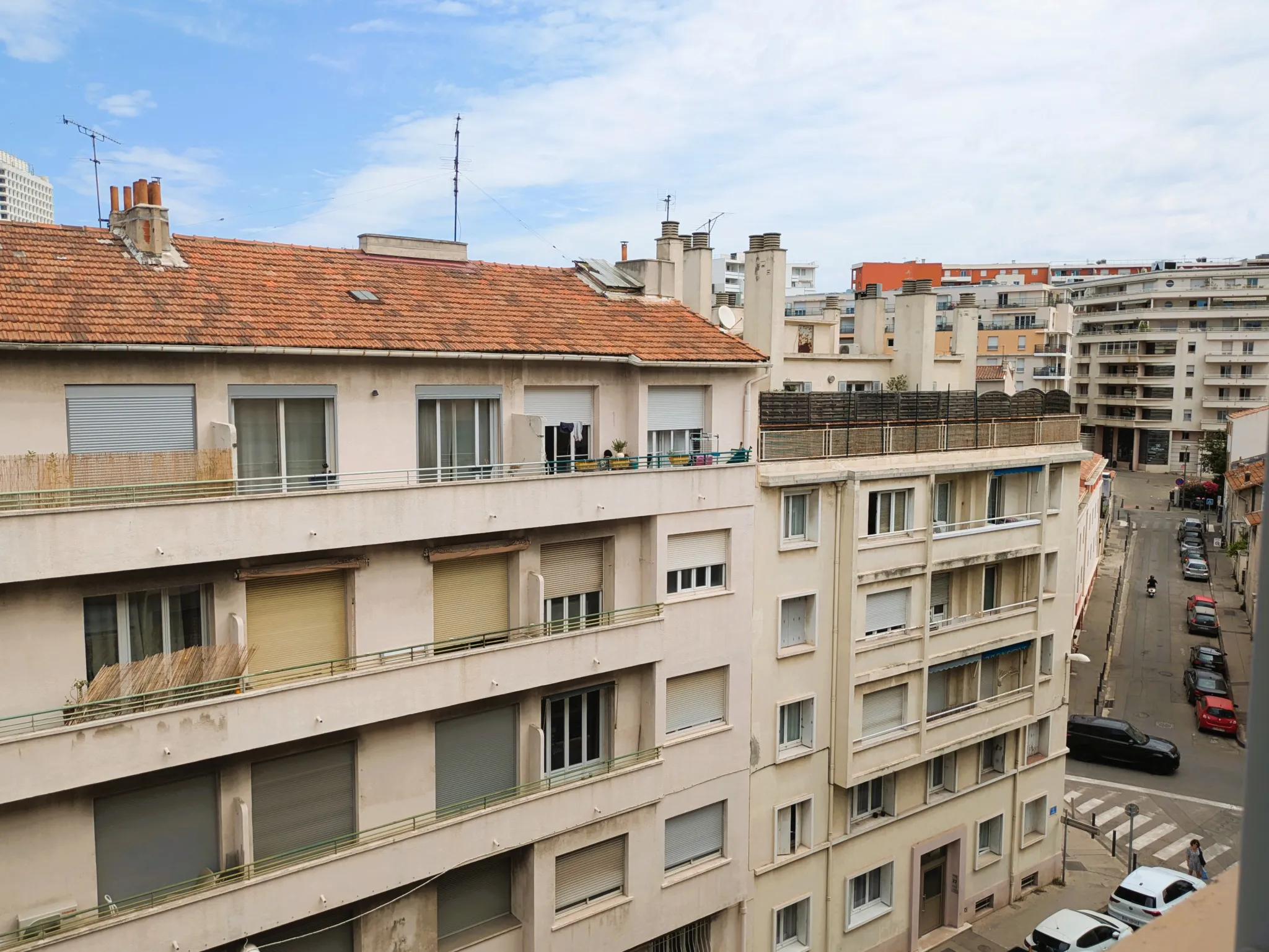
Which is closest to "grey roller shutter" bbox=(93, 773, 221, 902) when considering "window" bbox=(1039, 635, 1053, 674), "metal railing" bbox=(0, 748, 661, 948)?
"metal railing" bbox=(0, 748, 661, 948)

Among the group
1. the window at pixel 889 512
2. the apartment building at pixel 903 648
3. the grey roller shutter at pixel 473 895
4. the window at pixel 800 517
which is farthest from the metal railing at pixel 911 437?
the grey roller shutter at pixel 473 895

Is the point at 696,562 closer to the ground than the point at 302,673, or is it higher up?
higher up

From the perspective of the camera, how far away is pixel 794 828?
2295 centimetres

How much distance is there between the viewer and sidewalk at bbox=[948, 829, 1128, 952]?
26.2 metres

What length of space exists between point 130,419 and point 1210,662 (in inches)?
1773

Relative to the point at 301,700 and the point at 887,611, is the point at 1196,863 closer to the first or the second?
the point at 887,611

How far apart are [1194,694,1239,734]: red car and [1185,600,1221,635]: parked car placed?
36.2 feet

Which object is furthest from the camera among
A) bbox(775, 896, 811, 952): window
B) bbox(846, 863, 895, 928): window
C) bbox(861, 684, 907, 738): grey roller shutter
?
bbox(846, 863, 895, 928): window

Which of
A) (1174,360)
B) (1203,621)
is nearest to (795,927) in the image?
(1203,621)

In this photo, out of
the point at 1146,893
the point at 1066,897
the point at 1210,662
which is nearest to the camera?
the point at 1146,893

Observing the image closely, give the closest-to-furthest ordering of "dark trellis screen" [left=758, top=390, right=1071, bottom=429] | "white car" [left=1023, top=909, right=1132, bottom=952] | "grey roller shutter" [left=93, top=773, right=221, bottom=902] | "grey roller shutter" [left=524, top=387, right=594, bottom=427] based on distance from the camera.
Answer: "grey roller shutter" [left=93, top=773, right=221, bottom=902] < "grey roller shutter" [left=524, top=387, right=594, bottom=427] < "dark trellis screen" [left=758, top=390, right=1071, bottom=429] < "white car" [left=1023, top=909, right=1132, bottom=952]

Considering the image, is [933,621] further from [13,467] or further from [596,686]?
[13,467]

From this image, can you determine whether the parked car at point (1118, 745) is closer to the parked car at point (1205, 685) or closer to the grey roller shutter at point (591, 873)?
the parked car at point (1205, 685)

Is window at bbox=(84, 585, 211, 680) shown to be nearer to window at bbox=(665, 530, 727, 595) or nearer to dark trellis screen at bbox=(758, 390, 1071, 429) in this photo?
window at bbox=(665, 530, 727, 595)
